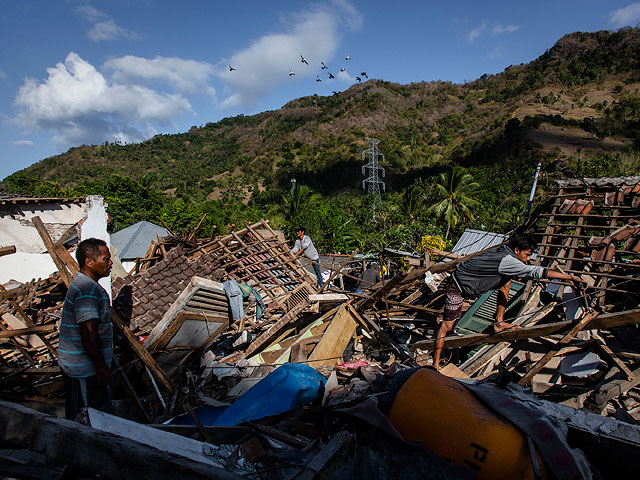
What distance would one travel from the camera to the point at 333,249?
73.0 ft

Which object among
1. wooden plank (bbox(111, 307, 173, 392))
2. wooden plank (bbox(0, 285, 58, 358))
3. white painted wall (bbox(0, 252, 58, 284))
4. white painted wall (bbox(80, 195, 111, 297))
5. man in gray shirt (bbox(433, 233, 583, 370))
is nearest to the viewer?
wooden plank (bbox(111, 307, 173, 392))

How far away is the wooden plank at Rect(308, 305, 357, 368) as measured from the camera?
13.7 feet

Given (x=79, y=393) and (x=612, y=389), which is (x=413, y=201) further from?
(x=79, y=393)

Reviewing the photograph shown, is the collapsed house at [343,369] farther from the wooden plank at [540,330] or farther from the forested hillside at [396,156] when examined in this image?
the forested hillside at [396,156]

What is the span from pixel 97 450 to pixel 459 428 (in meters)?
1.62

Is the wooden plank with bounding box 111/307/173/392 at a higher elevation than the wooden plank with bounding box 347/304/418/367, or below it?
higher

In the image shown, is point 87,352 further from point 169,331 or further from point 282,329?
point 282,329

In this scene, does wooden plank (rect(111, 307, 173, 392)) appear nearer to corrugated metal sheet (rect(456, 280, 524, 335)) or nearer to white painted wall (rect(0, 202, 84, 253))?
corrugated metal sheet (rect(456, 280, 524, 335))

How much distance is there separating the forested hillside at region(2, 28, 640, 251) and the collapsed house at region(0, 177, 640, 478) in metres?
10.3

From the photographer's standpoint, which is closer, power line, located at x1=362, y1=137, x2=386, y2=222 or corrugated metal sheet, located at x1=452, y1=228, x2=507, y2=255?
corrugated metal sheet, located at x1=452, y1=228, x2=507, y2=255

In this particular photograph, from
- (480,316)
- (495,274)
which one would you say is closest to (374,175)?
(480,316)

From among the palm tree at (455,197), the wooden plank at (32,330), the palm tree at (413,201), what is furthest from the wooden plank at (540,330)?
the palm tree at (413,201)

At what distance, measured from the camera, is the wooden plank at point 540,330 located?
10.7 feet

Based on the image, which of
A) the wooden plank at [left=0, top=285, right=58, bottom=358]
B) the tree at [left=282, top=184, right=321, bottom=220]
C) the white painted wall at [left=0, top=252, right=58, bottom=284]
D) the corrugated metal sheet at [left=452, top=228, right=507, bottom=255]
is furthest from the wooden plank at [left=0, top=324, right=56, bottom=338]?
the tree at [left=282, top=184, right=321, bottom=220]
